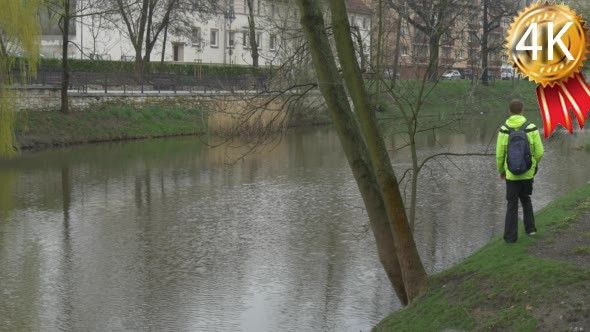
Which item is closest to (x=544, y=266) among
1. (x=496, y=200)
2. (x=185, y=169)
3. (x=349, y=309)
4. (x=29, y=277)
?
(x=349, y=309)

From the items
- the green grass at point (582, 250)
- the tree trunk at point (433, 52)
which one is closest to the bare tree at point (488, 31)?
the tree trunk at point (433, 52)

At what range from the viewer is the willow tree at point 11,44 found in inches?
1013

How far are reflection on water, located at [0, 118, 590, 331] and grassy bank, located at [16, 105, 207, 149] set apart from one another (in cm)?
464

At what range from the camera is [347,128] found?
982cm

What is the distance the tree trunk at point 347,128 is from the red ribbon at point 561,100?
2127 mm

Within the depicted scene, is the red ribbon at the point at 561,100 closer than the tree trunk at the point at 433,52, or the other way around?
the red ribbon at the point at 561,100

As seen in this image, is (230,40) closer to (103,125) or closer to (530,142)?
(103,125)

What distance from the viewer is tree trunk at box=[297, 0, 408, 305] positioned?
31.4 feet

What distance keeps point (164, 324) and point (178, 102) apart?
3066cm

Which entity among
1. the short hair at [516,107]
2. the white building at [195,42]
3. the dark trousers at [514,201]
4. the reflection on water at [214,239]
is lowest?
the reflection on water at [214,239]

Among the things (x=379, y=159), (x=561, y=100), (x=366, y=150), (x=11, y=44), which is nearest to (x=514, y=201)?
(x=561, y=100)

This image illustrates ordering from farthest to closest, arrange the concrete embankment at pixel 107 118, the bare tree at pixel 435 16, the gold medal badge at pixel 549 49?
the concrete embankment at pixel 107 118 < the bare tree at pixel 435 16 < the gold medal badge at pixel 549 49

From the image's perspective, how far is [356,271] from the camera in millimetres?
13805

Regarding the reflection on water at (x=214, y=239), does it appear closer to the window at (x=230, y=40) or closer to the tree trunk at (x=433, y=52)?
the tree trunk at (x=433, y=52)
